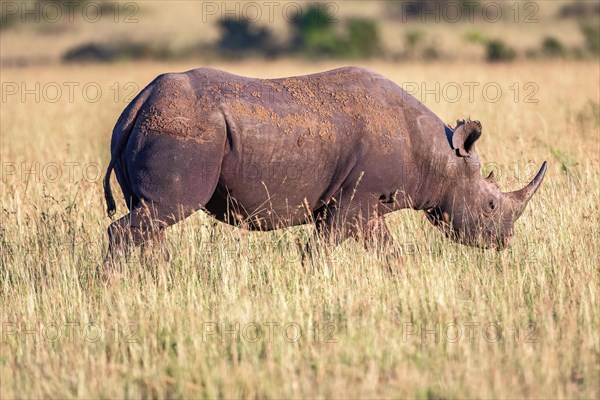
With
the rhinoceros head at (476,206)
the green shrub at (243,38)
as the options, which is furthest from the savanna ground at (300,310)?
the green shrub at (243,38)

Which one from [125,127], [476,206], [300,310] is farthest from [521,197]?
[125,127]

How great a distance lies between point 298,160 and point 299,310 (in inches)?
66.7

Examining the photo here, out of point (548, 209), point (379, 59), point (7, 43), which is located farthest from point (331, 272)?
point (7, 43)

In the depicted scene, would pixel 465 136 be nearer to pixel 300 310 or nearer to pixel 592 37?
pixel 300 310

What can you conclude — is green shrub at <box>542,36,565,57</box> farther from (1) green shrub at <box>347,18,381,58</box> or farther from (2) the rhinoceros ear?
(2) the rhinoceros ear

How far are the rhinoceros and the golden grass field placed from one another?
283mm

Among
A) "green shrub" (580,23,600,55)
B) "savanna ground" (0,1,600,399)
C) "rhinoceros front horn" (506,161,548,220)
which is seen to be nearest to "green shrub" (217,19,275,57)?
"green shrub" (580,23,600,55)

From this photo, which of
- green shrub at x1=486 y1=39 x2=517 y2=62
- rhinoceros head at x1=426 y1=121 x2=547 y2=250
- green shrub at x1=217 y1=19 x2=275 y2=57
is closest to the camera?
rhinoceros head at x1=426 y1=121 x2=547 y2=250

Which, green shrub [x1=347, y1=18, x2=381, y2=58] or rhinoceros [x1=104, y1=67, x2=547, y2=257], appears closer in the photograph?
rhinoceros [x1=104, y1=67, x2=547, y2=257]

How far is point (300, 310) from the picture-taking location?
689 centimetres

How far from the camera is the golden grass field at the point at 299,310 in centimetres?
585

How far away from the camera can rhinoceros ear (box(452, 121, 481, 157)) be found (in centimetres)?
865

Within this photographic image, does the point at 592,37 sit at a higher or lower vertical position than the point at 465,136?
higher

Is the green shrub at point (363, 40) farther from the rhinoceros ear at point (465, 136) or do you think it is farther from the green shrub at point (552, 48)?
the rhinoceros ear at point (465, 136)
